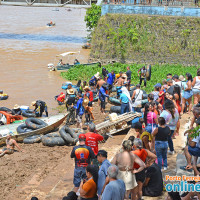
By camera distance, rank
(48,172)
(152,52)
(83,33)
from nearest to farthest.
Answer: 1. (48,172)
2. (152,52)
3. (83,33)

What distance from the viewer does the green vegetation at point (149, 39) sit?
31.2 metres

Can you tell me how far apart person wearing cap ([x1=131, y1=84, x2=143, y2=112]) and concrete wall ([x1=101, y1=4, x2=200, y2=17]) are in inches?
753

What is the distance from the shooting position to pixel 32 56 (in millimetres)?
42062

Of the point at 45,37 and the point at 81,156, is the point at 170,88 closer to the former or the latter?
the point at 81,156

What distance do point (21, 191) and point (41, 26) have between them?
6484cm

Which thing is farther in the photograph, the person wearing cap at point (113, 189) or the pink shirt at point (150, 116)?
the pink shirt at point (150, 116)

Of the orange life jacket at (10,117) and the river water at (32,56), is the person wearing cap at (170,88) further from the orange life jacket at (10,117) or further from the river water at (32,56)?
the river water at (32,56)

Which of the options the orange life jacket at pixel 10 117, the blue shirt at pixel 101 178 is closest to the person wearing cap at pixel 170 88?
the blue shirt at pixel 101 178

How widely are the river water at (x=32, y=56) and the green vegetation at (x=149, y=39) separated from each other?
5.54 m

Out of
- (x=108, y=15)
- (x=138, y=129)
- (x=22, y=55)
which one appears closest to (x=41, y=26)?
(x=22, y=55)

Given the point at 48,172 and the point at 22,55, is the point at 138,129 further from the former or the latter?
the point at 22,55

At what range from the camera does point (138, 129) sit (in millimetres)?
9352

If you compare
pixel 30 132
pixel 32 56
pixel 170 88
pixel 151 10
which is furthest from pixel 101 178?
pixel 32 56

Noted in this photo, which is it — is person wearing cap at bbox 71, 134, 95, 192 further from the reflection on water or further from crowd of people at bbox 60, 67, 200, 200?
the reflection on water
